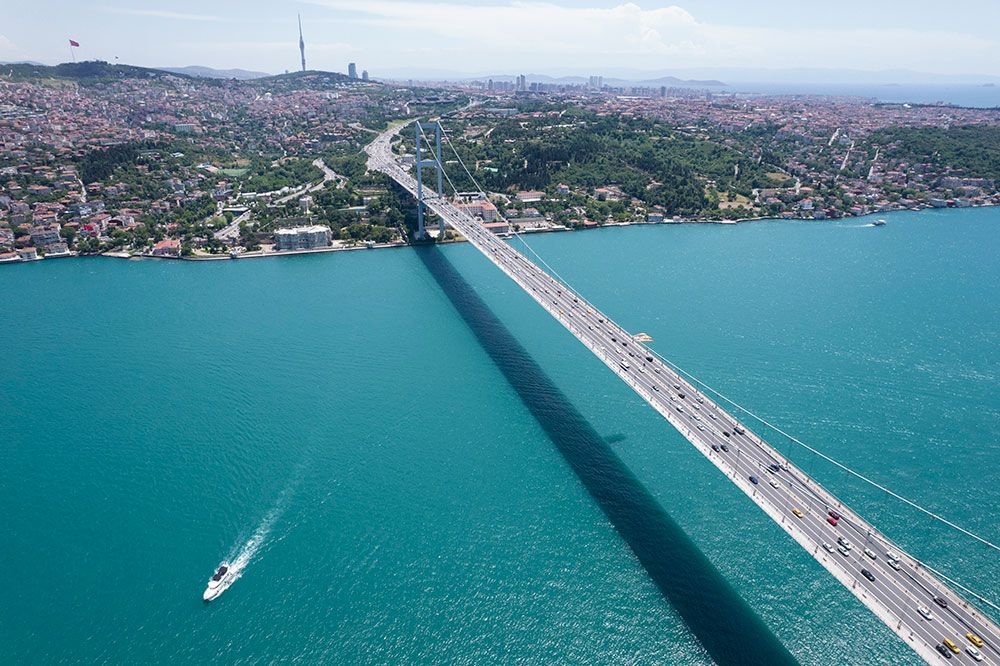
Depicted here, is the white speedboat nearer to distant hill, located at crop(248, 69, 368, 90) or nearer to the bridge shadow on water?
the bridge shadow on water

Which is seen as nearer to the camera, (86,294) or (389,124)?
(86,294)

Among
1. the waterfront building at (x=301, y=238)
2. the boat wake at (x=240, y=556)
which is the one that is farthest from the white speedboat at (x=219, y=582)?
the waterfront building at (x=301, y=238)

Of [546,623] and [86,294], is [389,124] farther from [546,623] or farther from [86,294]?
[546,623]

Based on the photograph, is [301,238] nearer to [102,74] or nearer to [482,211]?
[482,211]

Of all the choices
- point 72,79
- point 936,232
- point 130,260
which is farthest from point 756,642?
point 72,79

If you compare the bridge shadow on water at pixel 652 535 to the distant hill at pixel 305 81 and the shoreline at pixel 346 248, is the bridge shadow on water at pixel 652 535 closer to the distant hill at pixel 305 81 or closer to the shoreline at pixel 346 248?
the shoreline at pixel 346 248

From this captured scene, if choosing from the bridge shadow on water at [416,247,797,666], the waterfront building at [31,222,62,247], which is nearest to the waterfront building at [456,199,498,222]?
the bridge shadow on water at [416,247,797,666]
